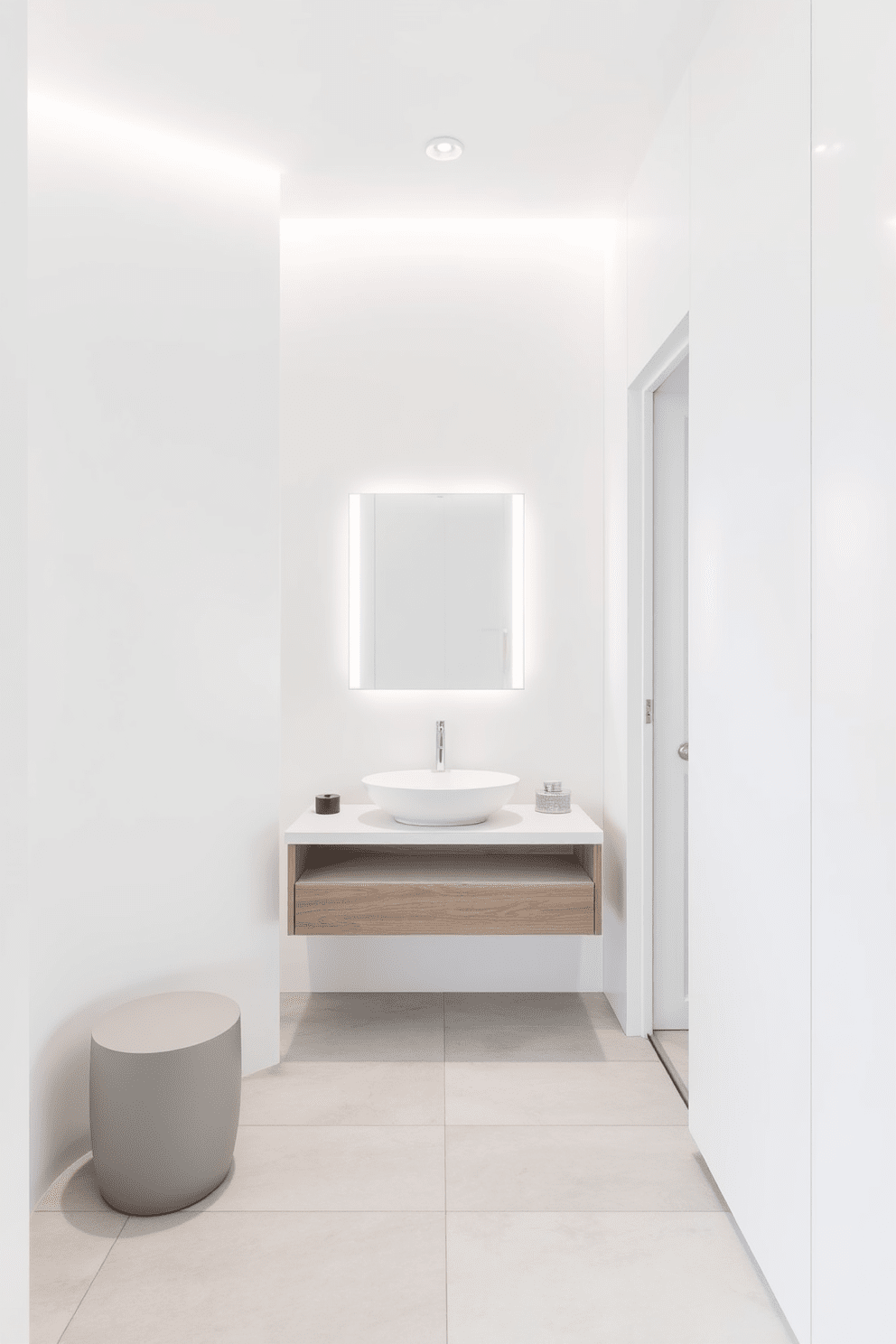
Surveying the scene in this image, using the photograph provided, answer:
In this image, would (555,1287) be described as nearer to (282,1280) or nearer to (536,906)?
(282,1280)

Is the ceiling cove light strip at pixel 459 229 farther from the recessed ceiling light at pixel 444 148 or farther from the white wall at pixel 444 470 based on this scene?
the recessed ceiling light at pixel 444 148

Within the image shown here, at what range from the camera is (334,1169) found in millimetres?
2045

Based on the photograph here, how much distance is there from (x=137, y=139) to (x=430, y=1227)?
278 centimetres

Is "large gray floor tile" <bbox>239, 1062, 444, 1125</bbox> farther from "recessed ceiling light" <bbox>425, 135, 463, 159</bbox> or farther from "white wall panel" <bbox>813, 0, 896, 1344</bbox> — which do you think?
"recessed ceiling light" <bbox>425, 135, 463, 159</bbox>

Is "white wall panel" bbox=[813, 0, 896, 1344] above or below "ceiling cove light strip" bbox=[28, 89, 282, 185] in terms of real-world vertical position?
below

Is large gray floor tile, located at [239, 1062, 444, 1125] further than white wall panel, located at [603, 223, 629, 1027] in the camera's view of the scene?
No

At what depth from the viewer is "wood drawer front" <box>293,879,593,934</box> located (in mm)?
2566

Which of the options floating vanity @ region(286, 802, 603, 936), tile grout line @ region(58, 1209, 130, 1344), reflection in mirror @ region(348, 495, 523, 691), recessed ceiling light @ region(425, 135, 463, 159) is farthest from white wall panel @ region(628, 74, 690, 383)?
tile grout line @ region(58, 1209, 130, 1344)

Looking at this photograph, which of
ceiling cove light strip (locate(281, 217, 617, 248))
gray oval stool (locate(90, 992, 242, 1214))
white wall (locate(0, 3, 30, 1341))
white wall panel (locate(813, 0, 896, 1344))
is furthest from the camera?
ceiling cove light strip (locate(281, 217, 617, 248))

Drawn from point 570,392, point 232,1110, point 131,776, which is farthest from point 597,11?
point 232,1110

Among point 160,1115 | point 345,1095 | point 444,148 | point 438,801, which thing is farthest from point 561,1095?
point 444,148

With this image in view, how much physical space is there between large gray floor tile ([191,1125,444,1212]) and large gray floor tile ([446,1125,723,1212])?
0.23 ft

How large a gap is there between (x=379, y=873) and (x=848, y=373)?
195 centimetres

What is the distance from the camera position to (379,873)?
2.69 metres
